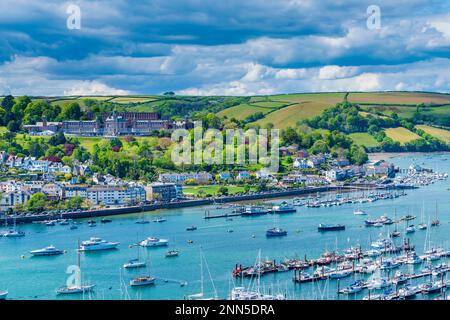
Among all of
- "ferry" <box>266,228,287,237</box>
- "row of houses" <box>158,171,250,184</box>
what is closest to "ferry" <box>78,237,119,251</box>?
"ferry" <box>266,228,287,237</box>

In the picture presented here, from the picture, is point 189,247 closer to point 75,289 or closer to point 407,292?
point 75,289

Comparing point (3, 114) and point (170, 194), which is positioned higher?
point (3, 114)

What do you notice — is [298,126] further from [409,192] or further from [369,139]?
[409,192]

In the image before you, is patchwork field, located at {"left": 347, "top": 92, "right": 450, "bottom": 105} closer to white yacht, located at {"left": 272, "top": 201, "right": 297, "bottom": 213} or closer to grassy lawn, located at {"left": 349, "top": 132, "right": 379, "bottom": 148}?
grassy lawn, located at {"left": 349, "top": 132, "right": 379, "bottom": 148}

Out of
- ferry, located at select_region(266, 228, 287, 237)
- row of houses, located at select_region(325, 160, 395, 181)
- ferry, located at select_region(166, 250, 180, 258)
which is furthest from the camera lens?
row of houses, located at select_region(325, 160, 395, 181)
